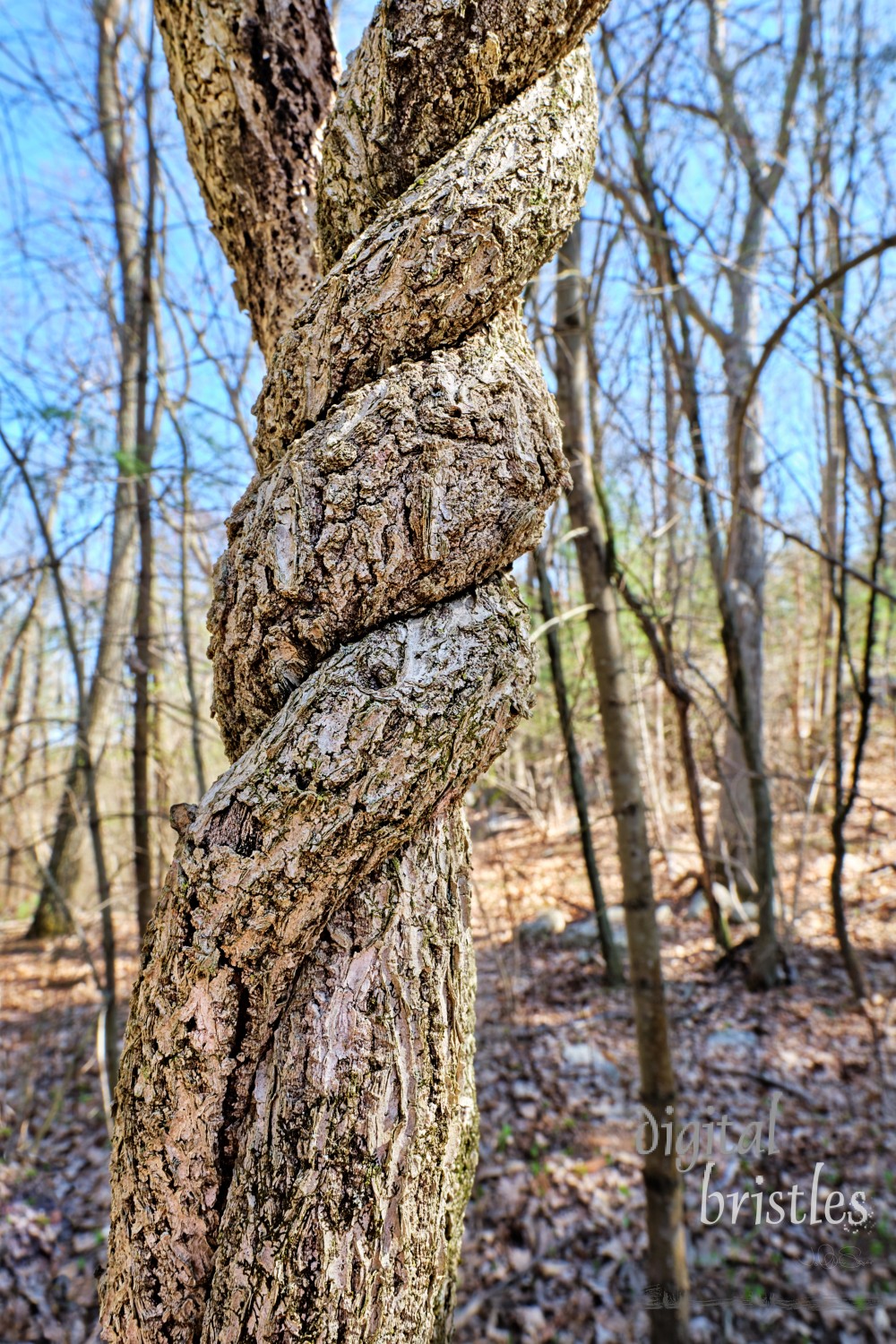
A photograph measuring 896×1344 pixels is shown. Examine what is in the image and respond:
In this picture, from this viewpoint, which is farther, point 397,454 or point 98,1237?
point 98,1237

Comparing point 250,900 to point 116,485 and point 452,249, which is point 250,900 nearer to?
point 452,249

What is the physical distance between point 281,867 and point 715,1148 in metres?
2.73

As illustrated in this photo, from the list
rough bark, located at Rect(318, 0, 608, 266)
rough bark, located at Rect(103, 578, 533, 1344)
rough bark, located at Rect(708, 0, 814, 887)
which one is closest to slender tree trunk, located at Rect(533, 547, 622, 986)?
rough bark, located at Rect(708, 0, 814, 887)

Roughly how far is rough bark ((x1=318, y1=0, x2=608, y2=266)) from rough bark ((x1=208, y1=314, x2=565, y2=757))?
0.62 ft

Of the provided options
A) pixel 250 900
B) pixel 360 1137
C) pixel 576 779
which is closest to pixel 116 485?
pixel 576 779

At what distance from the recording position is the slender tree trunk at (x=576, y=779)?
12.1 ft

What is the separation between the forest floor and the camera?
213cm

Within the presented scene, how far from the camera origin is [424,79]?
650 millimetres

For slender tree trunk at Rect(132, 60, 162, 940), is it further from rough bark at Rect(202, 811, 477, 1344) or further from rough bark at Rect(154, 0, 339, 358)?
rough bark at Rect(202, 811, 477, 1344)

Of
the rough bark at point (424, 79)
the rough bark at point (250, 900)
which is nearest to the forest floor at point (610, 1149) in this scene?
the rough bark at point (250, 900)

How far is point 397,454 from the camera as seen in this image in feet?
2.04

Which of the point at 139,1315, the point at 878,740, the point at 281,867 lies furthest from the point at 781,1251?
the point at 878,740

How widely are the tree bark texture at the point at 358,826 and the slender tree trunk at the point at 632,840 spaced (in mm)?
1275

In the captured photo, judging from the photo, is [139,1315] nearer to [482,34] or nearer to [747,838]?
[482,34]
